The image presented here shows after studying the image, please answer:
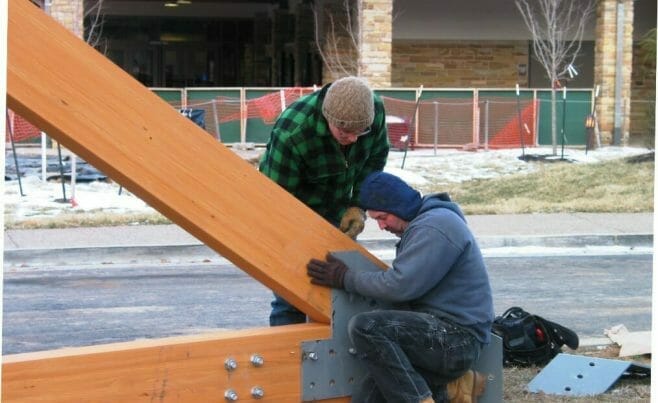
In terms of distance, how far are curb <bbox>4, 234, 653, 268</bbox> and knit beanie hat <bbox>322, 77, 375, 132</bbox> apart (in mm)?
7430

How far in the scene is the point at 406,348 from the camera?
A: 4.09 m

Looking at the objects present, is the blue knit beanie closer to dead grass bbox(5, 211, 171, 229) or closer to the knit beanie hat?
the knit beanie hat

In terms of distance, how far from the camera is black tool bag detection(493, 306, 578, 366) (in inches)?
226

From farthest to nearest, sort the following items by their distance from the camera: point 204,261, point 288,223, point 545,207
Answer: point 545,207
point 204,261
point 288,223

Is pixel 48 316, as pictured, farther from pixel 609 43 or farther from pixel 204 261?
pixel 609 43

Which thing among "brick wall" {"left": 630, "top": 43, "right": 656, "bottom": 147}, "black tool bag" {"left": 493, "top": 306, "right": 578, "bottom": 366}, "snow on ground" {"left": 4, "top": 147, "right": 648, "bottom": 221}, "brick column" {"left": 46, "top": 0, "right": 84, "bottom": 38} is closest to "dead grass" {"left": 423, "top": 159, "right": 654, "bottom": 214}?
"snow on ground" {"left": 4, "top": 147, "right": 648, "bottom": 221}

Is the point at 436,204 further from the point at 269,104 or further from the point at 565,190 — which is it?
the point at 269,104

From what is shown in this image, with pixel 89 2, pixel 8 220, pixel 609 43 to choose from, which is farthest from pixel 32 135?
pixel 609 43

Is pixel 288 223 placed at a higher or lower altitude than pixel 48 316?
higher

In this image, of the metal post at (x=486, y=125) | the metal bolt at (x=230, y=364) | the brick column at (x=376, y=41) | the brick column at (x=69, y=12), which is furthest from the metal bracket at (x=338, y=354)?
the brick column at (x=376, y=41)

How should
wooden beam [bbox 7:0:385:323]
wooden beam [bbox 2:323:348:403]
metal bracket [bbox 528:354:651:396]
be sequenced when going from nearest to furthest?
wooden beam [bbox 7:0:385:323], wooden beam [bbox 2:323:348:403], metal bracket [bbox 528:354:651:396]

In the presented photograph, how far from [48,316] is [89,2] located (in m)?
20.5

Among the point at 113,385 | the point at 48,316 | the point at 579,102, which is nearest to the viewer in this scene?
the point at 113,385

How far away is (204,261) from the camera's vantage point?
11758mm
